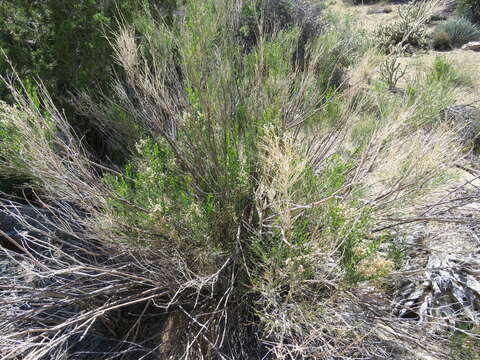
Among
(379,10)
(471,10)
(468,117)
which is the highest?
(468,117)

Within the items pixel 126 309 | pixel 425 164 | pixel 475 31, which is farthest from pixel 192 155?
pixel 475 31

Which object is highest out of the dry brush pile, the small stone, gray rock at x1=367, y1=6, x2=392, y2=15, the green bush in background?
the green bush in background

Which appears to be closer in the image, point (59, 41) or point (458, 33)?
point (59, 41)

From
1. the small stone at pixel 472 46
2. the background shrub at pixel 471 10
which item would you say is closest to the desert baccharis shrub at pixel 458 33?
the small stone at pixel 472 46

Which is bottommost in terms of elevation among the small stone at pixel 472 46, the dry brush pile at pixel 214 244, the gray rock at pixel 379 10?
the small stone at pixel 472 46

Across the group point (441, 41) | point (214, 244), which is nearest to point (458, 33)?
point (441, 41)

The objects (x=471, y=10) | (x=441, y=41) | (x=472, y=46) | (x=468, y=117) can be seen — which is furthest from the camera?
(x=471, y=10)

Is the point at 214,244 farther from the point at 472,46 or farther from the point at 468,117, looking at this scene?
the point at 472,46

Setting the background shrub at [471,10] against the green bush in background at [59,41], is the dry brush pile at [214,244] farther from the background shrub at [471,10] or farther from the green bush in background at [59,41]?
the background shrub at [471,10]

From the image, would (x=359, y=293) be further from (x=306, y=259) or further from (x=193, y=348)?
(x=193, y=348)

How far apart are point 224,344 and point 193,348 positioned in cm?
19

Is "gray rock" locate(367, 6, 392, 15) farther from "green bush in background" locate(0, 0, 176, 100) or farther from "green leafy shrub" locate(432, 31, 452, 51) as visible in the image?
"green bush in background" locate(0, 0, 176, 100)

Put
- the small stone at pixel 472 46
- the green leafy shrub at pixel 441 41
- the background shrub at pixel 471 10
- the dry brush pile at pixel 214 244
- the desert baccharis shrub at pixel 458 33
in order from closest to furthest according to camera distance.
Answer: the dry brush pile at pixel 214 244 < the small stone at pixel 472 46 < the green leafy shrub at pixel 441 41 < the desert baccharis shrub at pixel 458 33 < the background shrub at pixel 471 10

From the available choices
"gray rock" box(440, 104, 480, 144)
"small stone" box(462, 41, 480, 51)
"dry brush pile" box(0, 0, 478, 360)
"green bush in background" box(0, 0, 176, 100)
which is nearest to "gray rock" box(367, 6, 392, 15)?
"small stone" box(462, 41, 480, 51)
